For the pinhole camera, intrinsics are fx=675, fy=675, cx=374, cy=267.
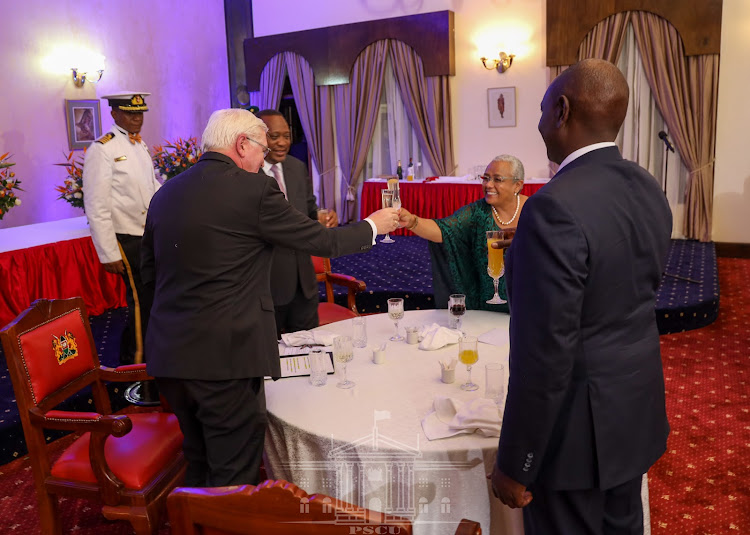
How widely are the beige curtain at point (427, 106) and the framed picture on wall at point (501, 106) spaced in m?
0.58

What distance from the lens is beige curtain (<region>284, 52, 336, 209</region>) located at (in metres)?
10.1

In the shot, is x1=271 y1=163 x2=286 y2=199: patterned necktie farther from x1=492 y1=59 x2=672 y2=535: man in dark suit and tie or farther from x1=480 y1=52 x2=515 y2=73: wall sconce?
x1=480 y1=52 x2=515 y2=73: wall sconce

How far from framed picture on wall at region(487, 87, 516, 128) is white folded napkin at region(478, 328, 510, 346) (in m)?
6.54

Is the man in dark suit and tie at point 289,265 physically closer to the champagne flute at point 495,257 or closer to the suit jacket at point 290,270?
the suit jacket at point 290,270

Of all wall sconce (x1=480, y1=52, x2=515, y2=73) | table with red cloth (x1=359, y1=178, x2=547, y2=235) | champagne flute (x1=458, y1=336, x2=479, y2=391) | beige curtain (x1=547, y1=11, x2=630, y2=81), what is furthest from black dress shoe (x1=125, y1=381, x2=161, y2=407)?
wall sconce (x1=480, y1=52, x2=515, y2=73)

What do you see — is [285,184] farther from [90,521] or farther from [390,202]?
[90,521]

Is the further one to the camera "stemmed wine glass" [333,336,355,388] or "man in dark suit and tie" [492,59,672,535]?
"stemmed wine glass" [333,336,355,388]

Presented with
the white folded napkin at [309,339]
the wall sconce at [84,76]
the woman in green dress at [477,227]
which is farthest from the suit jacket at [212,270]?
the wall sconce at [84,76]

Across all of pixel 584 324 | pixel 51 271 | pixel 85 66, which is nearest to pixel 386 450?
pixel 584 324

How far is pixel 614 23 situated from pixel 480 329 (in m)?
6.41

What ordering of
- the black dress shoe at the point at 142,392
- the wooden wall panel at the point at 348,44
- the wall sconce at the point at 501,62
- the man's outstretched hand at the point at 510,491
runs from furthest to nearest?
1. the wooden wall panel at the point at 348,44
2. the wall sconce at the point at 501,62
3. the black dress shoe at the point at 142,392
4. the man's outstretched hand at the point at 510,491

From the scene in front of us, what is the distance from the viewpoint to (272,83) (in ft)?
34.6

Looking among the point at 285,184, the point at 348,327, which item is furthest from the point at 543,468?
the point at 285,184

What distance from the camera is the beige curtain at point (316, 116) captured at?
33.3 feet
